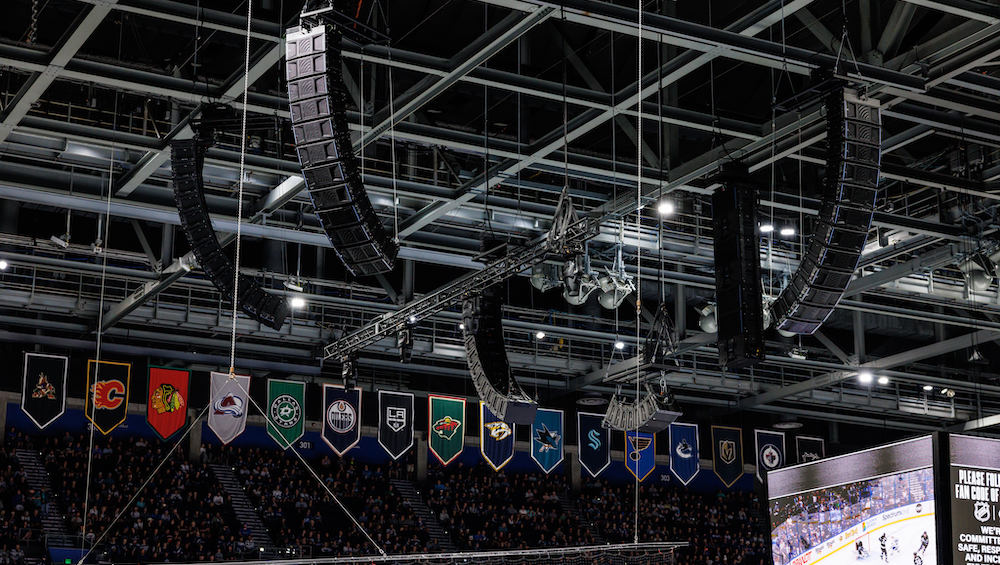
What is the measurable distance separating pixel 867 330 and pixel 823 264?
21.4 metres

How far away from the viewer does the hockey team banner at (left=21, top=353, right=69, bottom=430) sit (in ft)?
81.6

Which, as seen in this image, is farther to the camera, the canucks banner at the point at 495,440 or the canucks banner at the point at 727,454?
the canucks banner at the point at 727,454

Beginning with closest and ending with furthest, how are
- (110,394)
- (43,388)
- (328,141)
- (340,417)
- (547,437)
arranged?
(328,141)
(43,388)
(110,394)
(340,417)
(547,437)

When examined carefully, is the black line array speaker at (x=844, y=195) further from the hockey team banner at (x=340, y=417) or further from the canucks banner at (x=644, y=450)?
the canucks banner at (x=644, y=450)

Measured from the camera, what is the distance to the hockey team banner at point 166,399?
26.9 m

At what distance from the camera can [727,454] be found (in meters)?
33.4

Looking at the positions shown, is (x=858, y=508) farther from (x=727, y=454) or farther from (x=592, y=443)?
(x=727, y=454)

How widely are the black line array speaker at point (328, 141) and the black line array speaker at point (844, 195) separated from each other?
4940 millimetres

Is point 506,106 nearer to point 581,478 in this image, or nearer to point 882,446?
point 882,446

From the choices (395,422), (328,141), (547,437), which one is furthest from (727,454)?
(328,141)

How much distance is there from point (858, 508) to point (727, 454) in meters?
16.3

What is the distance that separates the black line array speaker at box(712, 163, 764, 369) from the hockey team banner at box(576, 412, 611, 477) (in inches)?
645

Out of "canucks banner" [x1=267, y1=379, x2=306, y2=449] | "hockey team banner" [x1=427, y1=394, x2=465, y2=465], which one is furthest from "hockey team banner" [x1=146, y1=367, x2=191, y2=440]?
"hockey team banner" [x1=427, y1=394, x2=465, y2=465]

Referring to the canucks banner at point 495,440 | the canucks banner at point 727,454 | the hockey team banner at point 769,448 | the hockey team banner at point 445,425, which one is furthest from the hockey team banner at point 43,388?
the hockey team banner at point 769,448
